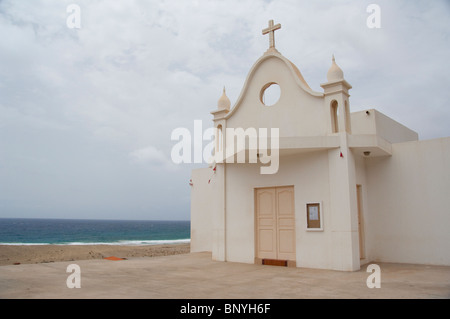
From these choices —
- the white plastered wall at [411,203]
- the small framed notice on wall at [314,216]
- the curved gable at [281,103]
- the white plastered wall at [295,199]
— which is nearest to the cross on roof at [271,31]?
the curved gable at [281,103]

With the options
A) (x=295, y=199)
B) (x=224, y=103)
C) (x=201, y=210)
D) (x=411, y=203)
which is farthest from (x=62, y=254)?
(x=411, y=203)

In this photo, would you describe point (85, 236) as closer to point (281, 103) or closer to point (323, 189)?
point (281, 103)

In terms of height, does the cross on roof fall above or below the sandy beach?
above

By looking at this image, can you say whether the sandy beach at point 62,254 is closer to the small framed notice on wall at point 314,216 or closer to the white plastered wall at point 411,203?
the small framed notice on wall at point 314,216

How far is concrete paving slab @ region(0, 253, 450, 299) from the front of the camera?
18.8 ft

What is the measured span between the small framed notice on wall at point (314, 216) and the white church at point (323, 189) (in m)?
0.03

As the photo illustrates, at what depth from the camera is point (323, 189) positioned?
9.05 meters

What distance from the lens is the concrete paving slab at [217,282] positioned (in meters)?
5.73

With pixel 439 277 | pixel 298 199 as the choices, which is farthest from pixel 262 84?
pixel 439 277

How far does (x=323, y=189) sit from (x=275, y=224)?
1.76 meters

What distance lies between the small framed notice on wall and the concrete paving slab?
1.11 meters

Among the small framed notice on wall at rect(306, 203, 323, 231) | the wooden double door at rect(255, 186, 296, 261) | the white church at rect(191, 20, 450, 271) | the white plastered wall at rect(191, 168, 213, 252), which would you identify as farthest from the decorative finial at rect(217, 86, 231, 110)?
the small framed notice on wall at rect(306, 203, 323, 231)

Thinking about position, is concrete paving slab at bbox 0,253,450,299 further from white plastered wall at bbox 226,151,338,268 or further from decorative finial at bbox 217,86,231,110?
decorative finial at bbox 217,86,231,110

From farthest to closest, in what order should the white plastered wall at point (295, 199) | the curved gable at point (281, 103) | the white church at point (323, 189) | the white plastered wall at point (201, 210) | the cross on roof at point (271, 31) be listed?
1. the white plastered wall at point (201, 210)
2. the cross on roof at point (271, 31)
3. the curved gable at point (281, 103)
4. the white plastered wall at point (295, 199)
5. the white church at point (323, 189)
